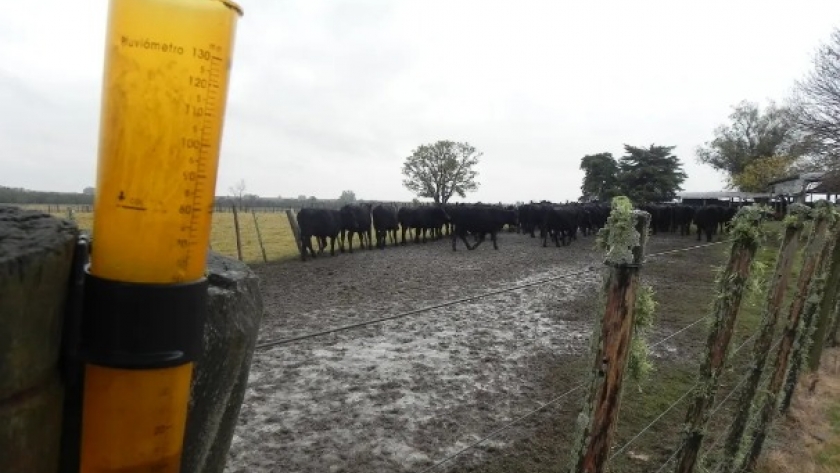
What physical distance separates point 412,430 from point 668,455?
6.64 feet

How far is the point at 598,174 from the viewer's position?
55062mm

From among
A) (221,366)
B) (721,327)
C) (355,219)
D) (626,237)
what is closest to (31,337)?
(221,366)

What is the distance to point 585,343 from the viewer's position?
24.3ft

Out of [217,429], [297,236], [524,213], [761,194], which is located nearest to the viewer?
[217,429]

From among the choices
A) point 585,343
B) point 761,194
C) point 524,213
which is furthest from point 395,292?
point 761,194

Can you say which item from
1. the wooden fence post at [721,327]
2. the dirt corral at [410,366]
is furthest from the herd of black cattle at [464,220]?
the wooden fence post at [721,327]

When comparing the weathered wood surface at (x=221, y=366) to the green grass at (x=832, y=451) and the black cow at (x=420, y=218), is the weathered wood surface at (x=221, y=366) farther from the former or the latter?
the black cow at (x=420, y=218)

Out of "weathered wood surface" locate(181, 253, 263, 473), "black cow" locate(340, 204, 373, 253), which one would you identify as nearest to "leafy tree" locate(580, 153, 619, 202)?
"black cow" locate(340, 204, 373, 253)

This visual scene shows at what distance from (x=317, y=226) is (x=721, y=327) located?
1627 cm

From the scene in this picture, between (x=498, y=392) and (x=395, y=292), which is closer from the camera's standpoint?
(x=498, y=392)

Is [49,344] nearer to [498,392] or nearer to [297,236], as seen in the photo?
[498,392]

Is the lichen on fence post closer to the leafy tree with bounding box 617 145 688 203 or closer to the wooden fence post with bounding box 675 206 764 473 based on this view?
the wooden fence post with bounding box 675 206 764 473

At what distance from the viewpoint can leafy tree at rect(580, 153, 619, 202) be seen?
177 ft

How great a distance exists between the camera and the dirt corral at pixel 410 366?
4246mm
